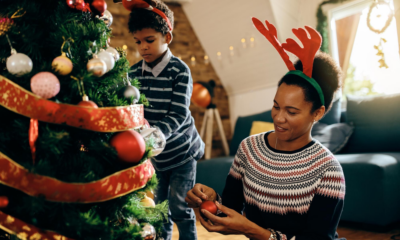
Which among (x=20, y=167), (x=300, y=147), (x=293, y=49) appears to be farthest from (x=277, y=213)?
(x=20, y=167)

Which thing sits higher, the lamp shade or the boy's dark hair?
the boy's dark hair

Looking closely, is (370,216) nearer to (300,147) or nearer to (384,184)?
(384,184)

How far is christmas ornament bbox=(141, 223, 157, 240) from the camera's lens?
0.72 m

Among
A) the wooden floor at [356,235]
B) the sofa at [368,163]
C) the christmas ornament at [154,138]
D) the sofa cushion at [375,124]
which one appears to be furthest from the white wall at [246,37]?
the christmas ornament at [154,138]

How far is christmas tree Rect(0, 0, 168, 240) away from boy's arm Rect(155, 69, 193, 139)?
0.48 metres

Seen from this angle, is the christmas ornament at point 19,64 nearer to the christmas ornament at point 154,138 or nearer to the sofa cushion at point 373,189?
the christmas ornament at point 154,138

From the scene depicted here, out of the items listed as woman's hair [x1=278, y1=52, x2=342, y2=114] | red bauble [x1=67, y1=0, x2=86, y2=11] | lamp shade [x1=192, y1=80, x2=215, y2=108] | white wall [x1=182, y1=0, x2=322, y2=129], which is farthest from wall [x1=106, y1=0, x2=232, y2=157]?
red bauble [x1=67, y1=0, x2=86, y2=11]

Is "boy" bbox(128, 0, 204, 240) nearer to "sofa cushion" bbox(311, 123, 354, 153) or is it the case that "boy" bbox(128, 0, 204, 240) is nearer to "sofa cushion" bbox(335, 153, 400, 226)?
"sofa cushion" bbox(335, 153, 400, 226)

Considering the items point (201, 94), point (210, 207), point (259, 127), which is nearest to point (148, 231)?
point (210, 207)

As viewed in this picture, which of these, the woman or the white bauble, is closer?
the white bauble

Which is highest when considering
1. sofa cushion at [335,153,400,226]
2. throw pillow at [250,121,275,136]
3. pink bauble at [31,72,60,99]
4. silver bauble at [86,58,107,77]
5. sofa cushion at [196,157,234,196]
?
silver bauble at [86,58,107,77]

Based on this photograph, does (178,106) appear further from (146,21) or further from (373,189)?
(373,189)

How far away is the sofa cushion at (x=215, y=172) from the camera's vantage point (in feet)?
9.09

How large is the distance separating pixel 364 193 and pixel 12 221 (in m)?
1.92
